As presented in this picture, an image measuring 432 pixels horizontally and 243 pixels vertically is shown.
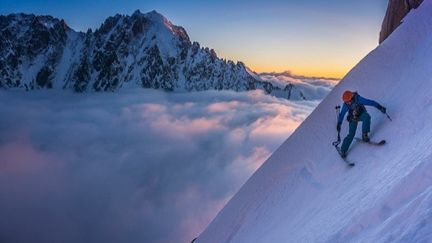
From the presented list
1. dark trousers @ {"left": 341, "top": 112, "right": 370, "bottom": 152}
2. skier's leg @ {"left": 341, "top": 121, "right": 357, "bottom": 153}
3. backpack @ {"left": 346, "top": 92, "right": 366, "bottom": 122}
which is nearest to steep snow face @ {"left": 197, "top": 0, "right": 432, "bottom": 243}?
skier's leg @ {"left": 341, "top": 121, "right": 357, "bottom": 153}

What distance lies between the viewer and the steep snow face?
278 inches

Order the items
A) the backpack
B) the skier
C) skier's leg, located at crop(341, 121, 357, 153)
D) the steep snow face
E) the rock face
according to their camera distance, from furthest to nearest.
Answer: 1. the rock face
2. skier's leg, located at crop(341, 121, 357, 153)
3. the backpack
4. the skier
5. the steep snow face

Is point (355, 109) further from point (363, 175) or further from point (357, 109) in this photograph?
point (363, 175)

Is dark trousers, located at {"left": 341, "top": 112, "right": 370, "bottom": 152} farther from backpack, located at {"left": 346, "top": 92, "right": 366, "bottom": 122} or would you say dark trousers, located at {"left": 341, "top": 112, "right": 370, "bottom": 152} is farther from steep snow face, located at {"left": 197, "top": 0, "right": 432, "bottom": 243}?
steep snow face, located at {"left": 197, "top": 0, "right": 432, "bottom": 243}

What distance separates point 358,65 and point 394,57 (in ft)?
8.03

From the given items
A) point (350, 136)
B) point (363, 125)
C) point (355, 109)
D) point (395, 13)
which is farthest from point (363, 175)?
point (395, 13)

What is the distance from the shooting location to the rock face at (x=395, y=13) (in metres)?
24.4

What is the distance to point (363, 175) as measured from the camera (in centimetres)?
1204

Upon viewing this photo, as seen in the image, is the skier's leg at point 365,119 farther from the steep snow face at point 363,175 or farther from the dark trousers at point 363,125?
the steep snow face at point 363,175

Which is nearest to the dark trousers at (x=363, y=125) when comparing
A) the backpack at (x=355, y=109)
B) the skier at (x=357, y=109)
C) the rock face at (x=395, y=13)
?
the skier at (x=357, y=109)

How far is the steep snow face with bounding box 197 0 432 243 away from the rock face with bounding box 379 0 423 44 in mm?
2109

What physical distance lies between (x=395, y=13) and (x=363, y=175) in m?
17.6

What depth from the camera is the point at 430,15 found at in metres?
20.7

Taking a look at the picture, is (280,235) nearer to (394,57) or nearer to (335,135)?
(335,135)
